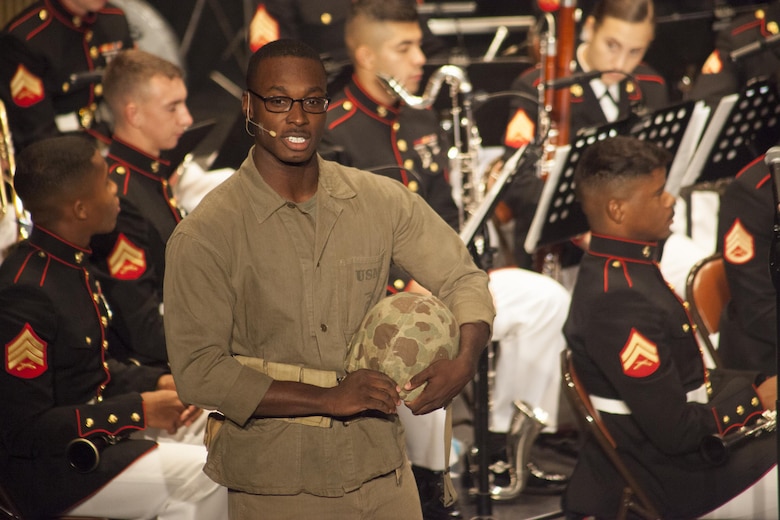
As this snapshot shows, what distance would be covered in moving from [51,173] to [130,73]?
1.10 metres

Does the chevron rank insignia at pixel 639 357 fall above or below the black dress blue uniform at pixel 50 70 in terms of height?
below

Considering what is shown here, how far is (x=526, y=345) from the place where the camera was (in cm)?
467

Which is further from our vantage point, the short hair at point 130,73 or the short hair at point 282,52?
the short hair at point 130,73

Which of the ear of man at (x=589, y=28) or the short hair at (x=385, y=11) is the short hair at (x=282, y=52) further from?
the ear of man at (x=589, y=28)

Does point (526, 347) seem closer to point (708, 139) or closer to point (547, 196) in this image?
point (547, 196)

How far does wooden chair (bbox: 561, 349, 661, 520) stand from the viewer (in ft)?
11.4

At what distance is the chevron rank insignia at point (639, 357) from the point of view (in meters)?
3.38

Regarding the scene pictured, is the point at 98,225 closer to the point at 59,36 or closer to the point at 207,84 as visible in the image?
the point at 59,36

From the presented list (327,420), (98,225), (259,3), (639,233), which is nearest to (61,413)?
(98,225)

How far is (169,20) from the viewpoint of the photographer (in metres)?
7.93

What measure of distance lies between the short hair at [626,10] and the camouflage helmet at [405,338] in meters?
3.53

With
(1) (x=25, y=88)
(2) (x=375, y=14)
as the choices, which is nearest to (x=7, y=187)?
(1) (x=25, y=88)

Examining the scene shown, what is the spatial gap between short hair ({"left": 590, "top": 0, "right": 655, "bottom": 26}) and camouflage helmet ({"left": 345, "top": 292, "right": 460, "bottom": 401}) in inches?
139

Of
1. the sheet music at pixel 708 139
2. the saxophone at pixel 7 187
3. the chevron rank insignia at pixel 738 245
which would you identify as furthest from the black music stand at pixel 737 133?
the saxophone at pixel 7 187
